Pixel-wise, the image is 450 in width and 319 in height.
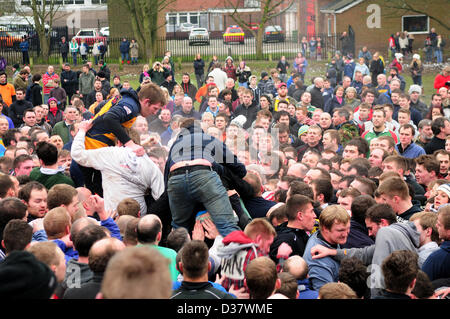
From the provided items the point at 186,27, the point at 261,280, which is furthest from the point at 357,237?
the point at 186,27

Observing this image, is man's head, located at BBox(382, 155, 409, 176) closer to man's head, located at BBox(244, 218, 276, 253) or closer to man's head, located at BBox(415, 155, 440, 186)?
man's head, located at BBox(415, 155, 440, 186)

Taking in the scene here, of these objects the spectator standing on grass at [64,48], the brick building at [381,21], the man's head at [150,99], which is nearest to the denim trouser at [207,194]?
the man's head at [150,99]

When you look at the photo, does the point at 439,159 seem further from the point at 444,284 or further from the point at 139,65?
the point at 139,65

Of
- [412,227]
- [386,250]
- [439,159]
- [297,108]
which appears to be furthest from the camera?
[297,108]

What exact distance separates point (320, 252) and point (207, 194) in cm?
118

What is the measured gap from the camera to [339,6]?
133 ft

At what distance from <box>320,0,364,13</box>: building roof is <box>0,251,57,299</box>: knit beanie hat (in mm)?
38594

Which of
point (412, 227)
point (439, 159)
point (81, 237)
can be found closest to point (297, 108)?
point (439, 159)

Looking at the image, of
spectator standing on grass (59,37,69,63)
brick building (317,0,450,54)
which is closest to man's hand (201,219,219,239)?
spectator standing on grass (59,37,69,63)

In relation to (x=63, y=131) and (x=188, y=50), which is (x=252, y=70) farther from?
(x=63, y=131)

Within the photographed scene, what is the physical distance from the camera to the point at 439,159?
833 centimetres

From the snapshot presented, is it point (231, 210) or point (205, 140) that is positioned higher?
point (205, 140)

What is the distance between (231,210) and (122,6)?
2925 centimetres

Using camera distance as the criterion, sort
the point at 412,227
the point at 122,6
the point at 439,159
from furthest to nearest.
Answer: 1. the point at 122,6
2. the point at 439,159
3. the point at 412,227
